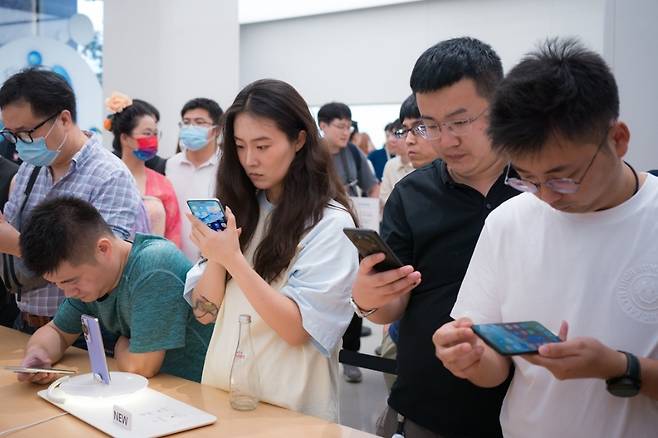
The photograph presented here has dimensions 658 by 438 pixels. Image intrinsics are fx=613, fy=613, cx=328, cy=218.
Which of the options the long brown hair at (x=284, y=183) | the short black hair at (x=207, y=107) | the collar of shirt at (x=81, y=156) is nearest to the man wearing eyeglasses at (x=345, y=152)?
the short black hair at (x=207, y=107)

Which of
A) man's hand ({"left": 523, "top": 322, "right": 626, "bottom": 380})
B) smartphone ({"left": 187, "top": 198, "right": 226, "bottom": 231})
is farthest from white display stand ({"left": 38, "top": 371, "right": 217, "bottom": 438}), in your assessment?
man's hand ({"left": 523, "top": 322, "right": 626, "bottom": 380})

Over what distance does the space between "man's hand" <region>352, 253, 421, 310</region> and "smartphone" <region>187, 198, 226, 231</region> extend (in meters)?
0.47

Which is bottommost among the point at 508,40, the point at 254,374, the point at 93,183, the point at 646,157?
the point at 254,374

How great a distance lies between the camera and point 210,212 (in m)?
1.64

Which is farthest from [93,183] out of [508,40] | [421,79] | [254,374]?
[508,40]

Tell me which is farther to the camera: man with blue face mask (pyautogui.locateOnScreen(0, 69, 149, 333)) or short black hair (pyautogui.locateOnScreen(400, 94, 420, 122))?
short black hair (pyautogui.locateOnScreen(400, 94, 420, 122))

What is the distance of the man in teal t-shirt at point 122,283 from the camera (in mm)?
1746

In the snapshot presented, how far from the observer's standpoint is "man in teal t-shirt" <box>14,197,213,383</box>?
1.75 meters

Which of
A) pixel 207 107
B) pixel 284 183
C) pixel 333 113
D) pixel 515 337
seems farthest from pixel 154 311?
pixel 333 113

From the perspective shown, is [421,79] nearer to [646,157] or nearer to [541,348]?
[541,348]

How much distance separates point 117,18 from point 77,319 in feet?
11.1

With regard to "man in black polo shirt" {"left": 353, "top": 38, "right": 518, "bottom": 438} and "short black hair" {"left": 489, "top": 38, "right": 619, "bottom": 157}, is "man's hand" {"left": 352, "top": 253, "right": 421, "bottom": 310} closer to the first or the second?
"man in black polo shirt" {"left": 353, "top": 38, "right": 518, "bottom": 438}

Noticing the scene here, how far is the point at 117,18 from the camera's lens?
4.75 metres

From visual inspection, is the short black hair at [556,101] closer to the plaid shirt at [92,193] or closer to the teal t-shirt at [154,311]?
the teal t-shirt at [154,311]
